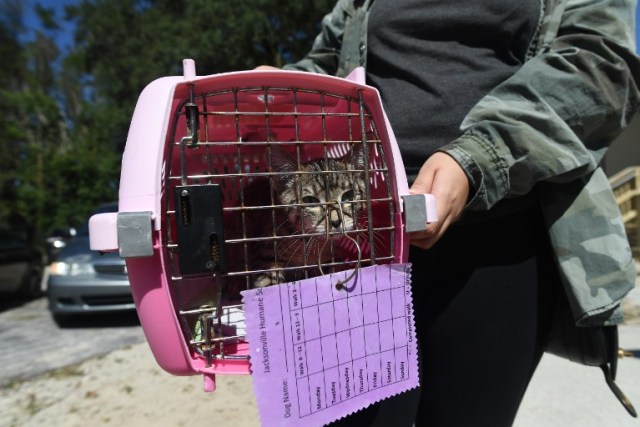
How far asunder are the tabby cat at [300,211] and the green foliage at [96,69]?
916 cm

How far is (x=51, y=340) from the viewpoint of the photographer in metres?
5.00

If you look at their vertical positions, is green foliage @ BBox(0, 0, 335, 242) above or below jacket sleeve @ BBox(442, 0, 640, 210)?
above

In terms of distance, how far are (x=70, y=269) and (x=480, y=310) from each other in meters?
5.29

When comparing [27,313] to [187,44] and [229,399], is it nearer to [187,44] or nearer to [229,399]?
[229,399]

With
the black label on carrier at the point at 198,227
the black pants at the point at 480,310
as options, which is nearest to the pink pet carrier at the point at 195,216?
the black label on carrier at the point at 198,227

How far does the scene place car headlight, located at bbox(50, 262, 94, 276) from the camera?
5.34 metres

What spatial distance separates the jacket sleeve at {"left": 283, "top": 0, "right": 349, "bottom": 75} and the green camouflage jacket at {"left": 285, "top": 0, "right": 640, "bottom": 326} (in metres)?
0.55

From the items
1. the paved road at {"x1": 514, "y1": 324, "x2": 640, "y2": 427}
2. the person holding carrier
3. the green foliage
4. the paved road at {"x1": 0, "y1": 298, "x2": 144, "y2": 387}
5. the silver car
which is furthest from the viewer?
the green foliage

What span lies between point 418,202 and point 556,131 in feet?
1.18


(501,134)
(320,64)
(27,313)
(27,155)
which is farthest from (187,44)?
(501,134)

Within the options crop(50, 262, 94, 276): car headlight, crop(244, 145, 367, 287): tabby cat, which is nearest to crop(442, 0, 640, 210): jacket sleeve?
crop(244, 145, 367, 287): tabby cat

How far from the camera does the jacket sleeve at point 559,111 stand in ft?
3.04

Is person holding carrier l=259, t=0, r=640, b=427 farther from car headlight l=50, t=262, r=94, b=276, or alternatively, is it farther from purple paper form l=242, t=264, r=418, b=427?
car headlight l=50, t=262, r=94, b=276

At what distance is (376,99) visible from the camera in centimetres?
88
